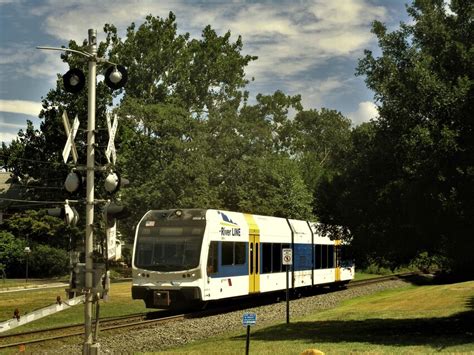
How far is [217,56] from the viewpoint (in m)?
82.0

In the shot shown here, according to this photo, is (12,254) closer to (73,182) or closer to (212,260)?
(212,260)

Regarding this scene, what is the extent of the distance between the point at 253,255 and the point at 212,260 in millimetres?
3770

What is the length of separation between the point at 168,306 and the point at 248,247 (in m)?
4.93

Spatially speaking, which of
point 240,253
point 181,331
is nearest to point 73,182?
point 181,331

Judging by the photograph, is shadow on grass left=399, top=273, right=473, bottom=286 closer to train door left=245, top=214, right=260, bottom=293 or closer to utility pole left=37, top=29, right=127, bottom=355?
train door left=245, top=214, right=260, bottom=293

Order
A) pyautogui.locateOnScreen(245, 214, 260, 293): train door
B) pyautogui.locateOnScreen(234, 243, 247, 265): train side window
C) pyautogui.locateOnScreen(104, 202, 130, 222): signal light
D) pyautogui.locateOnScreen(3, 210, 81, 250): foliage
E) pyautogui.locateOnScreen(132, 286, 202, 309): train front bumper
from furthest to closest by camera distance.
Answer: pyautogui.locateOnScreen(3, 210, 81, 250): foliage, pyautogui.locateOnScreen(245, 214, 260, 293): train door, pyautogui.locateOnScreen(234, 243, 247, 265): train side window, pyautogui.locateOnScreen(132, 286, 202, 309): train front bumper, pyautogui.locateOnScreen(104, 202, 130, 222): signal light

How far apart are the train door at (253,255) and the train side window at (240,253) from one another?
560 millimetres

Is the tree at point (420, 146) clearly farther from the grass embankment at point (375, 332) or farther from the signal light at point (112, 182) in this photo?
the signal light at point (112, 182)

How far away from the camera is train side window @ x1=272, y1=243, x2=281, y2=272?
29497mm

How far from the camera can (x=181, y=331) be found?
20438 millimetres

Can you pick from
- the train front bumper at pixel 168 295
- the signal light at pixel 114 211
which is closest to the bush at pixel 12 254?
the train front bumper at pixel 168 295

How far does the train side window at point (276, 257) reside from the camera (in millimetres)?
29497

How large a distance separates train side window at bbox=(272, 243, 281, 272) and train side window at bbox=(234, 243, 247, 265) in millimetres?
3241

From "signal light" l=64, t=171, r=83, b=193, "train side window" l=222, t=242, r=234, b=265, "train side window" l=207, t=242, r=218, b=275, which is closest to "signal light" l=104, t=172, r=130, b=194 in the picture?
"signal light" l=64, t=171, r=83, b=193
